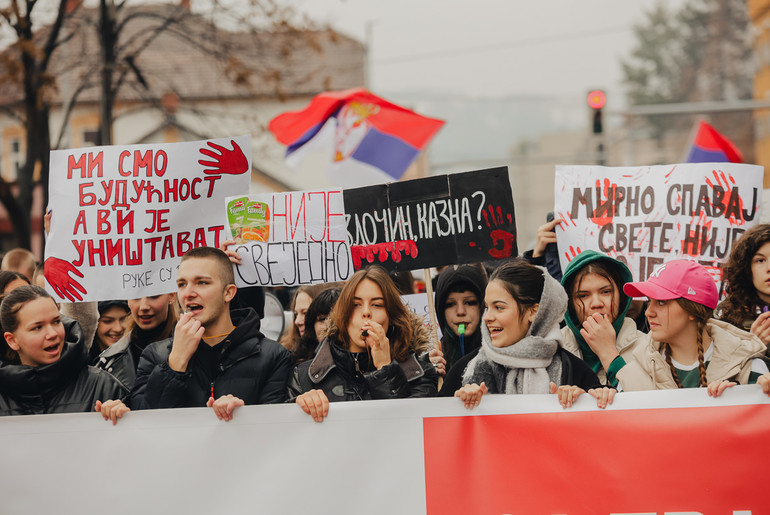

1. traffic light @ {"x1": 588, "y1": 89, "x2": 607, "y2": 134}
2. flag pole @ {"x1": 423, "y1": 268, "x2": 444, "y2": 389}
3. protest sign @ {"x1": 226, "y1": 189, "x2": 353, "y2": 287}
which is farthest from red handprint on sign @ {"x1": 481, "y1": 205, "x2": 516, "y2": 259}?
traffic light @ {"x1": 588, "y1": 89, "x2": 607, "y2": 134}

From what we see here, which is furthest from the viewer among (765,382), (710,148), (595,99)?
(595,99)

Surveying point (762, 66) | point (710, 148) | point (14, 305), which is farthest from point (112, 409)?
point (762, 66)

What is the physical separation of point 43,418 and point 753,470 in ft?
9.76

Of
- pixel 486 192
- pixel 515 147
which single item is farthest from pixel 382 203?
pixel 515 147

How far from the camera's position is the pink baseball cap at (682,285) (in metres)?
3.86

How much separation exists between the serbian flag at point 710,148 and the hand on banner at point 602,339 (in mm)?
4882

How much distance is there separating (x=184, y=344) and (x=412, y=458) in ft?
3.58

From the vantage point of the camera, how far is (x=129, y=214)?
4.80 meters

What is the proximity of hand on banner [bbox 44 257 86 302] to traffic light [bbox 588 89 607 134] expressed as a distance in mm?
9262

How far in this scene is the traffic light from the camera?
12516 millimetres

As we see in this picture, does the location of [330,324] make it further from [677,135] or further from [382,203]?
[677,135]

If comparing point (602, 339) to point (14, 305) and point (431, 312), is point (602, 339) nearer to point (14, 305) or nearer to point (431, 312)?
point (431, 312)

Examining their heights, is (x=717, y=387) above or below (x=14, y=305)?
below

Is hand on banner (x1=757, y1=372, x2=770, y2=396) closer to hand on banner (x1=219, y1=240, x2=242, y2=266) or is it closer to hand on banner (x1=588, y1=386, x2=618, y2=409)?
hand on banner (x1=588, y1=386, x2=618, y2=409)
